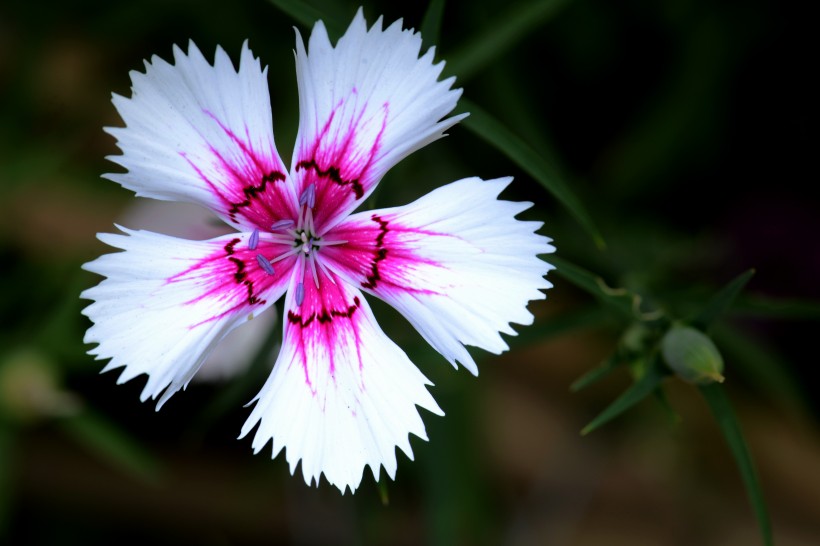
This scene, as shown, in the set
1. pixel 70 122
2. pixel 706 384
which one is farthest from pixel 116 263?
pixel 70 122

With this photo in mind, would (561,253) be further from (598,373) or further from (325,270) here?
(325,270)

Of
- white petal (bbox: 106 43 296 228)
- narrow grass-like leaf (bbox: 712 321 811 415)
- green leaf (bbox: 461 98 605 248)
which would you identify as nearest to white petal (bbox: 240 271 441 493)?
white petal (bbox: 106 43 296 228)

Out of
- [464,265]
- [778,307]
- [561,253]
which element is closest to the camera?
[464,265]

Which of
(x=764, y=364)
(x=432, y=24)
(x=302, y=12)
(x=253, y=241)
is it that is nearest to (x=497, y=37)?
(x=432, y=24)

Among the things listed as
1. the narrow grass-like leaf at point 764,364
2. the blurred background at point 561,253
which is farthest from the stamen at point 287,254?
the narrow grass-like leaf at point 764,364

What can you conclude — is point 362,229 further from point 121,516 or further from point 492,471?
point 121,516

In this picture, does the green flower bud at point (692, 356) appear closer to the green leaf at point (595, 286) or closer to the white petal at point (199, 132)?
the green leaf at point (595, 286)
